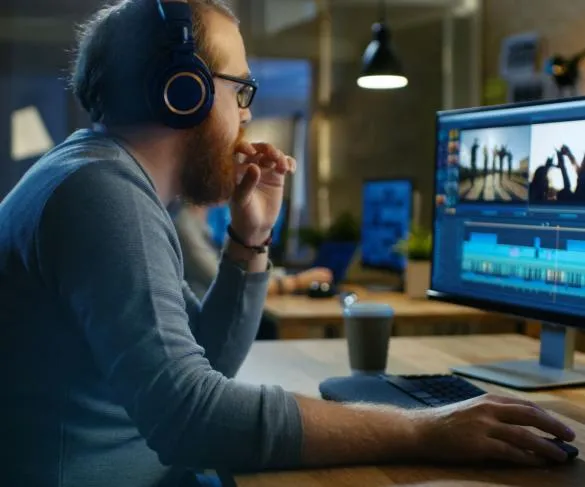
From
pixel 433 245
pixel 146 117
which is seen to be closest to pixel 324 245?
pixel 433 245

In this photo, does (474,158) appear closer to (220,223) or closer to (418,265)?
(418,265)

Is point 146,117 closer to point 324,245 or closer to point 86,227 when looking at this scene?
point 86,227

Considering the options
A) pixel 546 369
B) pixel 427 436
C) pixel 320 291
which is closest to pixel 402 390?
pixel 427 436

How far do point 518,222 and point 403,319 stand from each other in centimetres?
117

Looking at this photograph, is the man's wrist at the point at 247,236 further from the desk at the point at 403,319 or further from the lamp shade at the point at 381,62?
the lamp shade at the point at 381,62

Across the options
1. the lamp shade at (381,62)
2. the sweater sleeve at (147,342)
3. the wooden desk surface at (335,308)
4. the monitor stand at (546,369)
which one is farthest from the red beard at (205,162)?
the lamp shade at (381,62)

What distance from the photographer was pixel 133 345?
96 cm

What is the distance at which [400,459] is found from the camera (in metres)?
1.04

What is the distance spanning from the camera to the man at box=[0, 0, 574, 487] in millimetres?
968

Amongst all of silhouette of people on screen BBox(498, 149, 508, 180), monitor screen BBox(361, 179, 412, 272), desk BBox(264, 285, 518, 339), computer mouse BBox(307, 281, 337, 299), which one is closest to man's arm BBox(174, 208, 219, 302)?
desk BBox(264, 285, 518, 339)

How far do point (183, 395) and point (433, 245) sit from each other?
93cm

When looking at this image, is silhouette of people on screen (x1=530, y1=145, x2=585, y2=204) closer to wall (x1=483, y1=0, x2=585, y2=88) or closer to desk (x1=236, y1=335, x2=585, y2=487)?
desk (x1=236, y1=335, x2=585, y2=487)

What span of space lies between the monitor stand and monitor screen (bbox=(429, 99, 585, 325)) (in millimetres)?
116

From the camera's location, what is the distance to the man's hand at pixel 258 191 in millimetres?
1573
